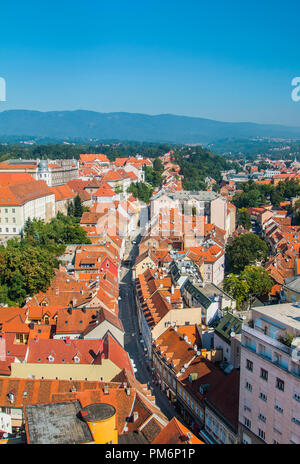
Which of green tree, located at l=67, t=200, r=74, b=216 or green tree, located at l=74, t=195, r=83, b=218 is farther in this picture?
green tree, located at l=67, t=200, r=74, b=216

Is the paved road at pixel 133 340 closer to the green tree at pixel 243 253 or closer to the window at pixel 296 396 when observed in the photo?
A: the window at pixel 296 396

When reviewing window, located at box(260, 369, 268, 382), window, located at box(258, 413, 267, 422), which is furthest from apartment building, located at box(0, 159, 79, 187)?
window, located at box(258, 413, 267, 422)

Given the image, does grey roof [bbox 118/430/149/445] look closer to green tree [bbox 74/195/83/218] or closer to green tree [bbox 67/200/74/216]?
green tree [bbox 74/195/83/218]

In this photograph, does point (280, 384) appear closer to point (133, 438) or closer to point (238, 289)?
point (133, 438)

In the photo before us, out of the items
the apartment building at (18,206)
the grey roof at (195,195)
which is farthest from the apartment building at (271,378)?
the grey roof at (195,195)
